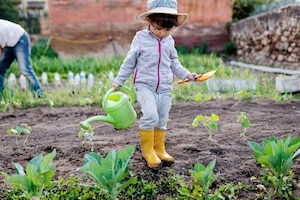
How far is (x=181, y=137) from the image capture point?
3.33 m

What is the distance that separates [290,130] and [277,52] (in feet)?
17.6

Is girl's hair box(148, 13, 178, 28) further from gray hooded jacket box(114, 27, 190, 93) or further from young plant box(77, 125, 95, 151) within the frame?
young plant box(77, 125, 95, 151)

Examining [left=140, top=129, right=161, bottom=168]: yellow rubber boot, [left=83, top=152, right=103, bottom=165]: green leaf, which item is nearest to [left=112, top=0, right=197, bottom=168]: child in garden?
[left=140, top=129, right=161, bottom=168]: yellow rubber boot

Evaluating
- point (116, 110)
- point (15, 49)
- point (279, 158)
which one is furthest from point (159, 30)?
point (15, 49)

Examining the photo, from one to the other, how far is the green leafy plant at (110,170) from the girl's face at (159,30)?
0.81 meters

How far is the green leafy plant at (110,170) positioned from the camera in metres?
2.17

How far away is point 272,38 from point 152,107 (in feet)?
21.3

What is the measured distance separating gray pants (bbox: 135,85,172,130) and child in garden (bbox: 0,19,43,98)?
2990 millimetres

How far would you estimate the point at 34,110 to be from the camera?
15.7 ft

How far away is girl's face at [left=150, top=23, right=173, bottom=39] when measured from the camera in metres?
2.72

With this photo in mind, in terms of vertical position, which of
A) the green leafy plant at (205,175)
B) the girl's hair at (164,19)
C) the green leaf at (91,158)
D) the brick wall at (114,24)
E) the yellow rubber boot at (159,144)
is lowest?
the brick wall at (114,24)

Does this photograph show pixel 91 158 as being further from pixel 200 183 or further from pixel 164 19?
pixel 164 19

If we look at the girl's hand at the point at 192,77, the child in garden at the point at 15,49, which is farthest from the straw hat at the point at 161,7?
the child in garden at the point at 15,49

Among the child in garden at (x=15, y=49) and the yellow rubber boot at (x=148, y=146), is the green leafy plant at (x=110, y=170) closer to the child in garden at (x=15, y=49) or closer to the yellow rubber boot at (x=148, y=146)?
the yellow rubber boot at (x=148, y=146)
